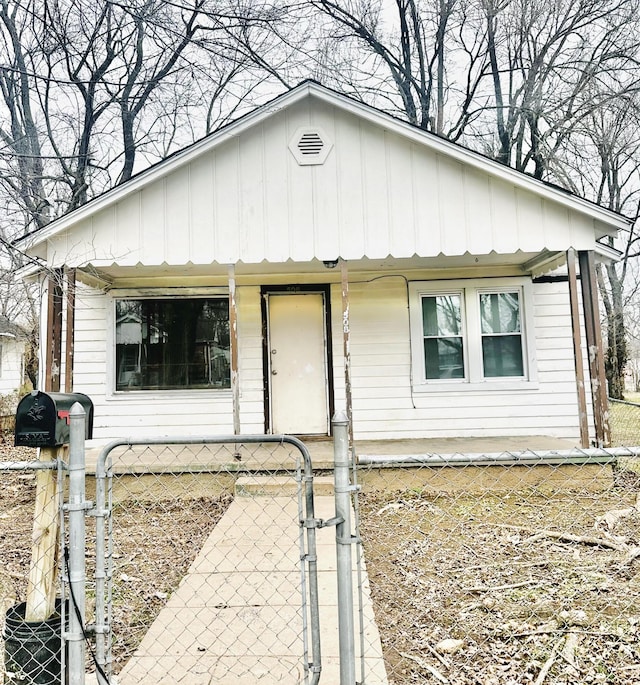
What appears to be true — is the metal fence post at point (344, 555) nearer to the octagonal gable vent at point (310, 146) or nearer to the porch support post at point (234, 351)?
the porch support post at point (234, 351)

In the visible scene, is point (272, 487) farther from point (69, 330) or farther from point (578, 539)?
point (69, 330)

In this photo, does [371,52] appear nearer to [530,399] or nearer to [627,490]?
[530,399]

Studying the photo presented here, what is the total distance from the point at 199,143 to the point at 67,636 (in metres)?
6.22

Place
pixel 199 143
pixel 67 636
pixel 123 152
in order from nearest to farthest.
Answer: pixel 67 636 < pixel 199 143 < pixel 123 152

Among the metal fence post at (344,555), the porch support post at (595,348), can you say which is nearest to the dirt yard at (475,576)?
the porch support post at (595,348)

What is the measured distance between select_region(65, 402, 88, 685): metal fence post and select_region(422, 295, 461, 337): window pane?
23.0 feet

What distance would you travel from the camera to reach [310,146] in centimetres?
712

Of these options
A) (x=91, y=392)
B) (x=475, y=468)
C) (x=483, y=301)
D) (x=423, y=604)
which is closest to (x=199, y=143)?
(x=91, y=392)

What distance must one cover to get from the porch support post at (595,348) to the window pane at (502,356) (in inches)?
61.7

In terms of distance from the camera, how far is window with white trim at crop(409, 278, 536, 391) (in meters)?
8.45

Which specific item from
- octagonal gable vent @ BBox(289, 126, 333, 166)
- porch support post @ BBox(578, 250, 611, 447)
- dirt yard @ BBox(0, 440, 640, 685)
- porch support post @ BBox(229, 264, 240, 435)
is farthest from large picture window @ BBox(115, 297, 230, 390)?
porch support post @ BBox(578, 250, 611, 447)

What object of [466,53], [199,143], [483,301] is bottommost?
[483,301]

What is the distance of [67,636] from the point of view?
2135mm

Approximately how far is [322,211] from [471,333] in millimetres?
3304
